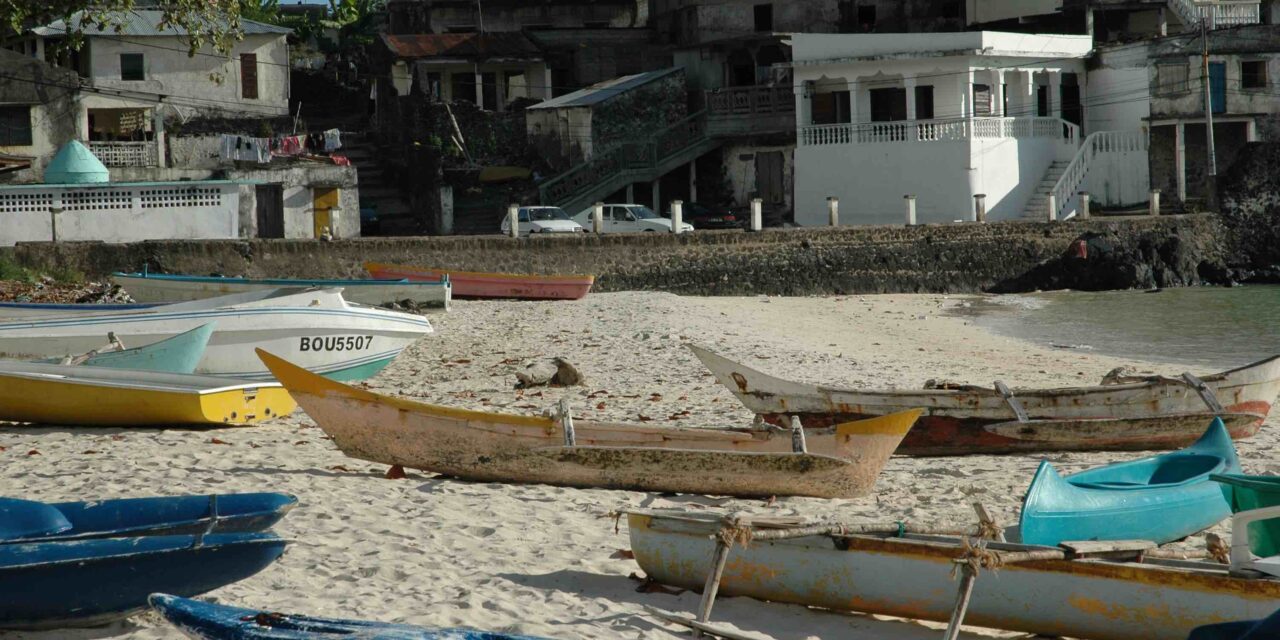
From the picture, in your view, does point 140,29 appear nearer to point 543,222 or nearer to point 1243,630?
point 543,222

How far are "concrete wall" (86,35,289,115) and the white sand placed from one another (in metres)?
24.0

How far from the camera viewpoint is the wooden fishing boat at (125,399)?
39.8 ft

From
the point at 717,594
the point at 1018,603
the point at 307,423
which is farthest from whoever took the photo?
the point at 307,423

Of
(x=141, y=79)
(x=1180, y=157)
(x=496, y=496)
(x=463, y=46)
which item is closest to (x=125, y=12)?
(x=496, y=496)

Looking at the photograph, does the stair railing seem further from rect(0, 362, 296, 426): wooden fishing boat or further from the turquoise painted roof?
rect(0, 362, 296, 426): wooden fishing boat

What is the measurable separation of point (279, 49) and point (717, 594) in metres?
37.4

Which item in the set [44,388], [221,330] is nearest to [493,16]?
[221,330]

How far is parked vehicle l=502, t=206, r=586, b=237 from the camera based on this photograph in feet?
107

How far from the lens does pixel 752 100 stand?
39.2 meters

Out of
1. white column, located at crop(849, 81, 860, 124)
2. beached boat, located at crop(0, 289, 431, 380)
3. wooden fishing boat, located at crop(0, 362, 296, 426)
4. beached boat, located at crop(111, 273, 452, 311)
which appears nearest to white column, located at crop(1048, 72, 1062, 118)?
white column, located at crop(849, 81, 860, 124)

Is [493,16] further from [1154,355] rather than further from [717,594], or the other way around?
[717,594]

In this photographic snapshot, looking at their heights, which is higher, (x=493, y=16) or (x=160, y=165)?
(x=493, y=16)

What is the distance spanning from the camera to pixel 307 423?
13086mm

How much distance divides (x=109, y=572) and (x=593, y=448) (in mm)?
4206
